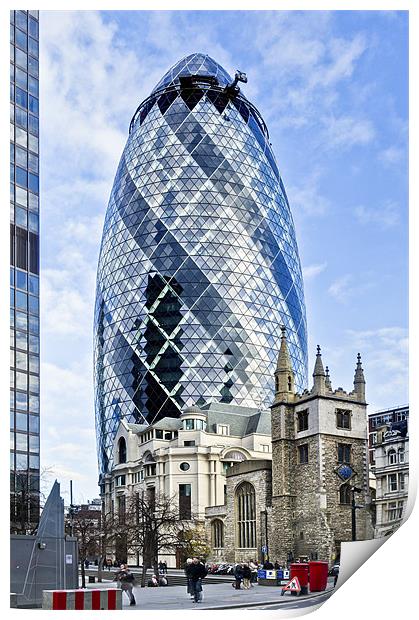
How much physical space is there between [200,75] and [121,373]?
2383 cm

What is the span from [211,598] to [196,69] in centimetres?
5556

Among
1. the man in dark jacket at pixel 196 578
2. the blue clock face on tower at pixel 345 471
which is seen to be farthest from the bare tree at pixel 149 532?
the blue clock face on tower at pixel 345 471

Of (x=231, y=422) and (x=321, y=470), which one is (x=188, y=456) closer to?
(x=231, y=422)

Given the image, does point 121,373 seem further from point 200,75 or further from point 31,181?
point 31,181

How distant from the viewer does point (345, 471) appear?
2997 cm

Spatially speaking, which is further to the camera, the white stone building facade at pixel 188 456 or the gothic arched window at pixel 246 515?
the white stone building facade at pixel 188 456

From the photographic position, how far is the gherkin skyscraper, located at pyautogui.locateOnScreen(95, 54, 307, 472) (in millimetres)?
55062

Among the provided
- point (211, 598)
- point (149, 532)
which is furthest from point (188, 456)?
point (211, 598)

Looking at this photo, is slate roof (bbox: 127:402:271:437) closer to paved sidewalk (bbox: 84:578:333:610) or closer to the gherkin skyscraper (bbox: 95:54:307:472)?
the gherkin skyscraper (bbox: 95:54:307:472)

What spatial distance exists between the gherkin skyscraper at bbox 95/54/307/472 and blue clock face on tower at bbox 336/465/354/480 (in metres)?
25.0

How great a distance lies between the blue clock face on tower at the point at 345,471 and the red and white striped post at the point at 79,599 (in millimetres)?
17865

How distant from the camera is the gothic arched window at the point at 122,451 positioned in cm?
4966

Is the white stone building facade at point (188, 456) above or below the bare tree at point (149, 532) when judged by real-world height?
above

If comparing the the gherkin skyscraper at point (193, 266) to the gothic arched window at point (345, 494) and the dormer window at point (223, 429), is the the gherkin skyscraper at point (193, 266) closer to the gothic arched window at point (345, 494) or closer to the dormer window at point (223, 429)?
the dormer window at point (223, 429)
